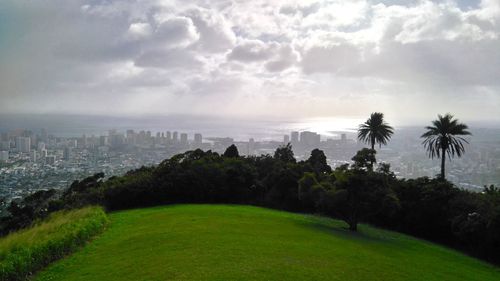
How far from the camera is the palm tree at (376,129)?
3341 cm

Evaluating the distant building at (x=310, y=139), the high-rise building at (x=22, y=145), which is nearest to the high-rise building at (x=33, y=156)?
the high-rise building at (x=22, y=145)

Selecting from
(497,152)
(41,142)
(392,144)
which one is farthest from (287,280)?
(41,142)

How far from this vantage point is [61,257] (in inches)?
514

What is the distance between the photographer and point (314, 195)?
23.0 metres

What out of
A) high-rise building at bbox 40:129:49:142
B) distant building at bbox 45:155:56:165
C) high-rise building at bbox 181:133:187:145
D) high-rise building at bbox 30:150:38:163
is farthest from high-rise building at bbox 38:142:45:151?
high-rise building at bbox 181:133:187:145

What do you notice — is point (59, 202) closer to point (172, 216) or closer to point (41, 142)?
point (172, 216)

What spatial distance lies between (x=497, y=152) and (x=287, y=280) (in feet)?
140

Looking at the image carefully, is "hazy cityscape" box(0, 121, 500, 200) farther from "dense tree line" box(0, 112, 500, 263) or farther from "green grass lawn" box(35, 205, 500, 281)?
"green grass lawn" box(35, 205, 500, 281)

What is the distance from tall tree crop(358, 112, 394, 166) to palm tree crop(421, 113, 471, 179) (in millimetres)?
4296

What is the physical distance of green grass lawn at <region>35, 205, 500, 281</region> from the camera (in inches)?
422

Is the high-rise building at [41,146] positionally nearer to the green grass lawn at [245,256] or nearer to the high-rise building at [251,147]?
the high-rise building at [251,147]

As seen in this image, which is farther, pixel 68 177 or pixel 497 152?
pixel 68 177

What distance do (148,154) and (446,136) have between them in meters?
56.9

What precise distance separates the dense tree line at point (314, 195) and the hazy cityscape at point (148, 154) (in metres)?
9.61
